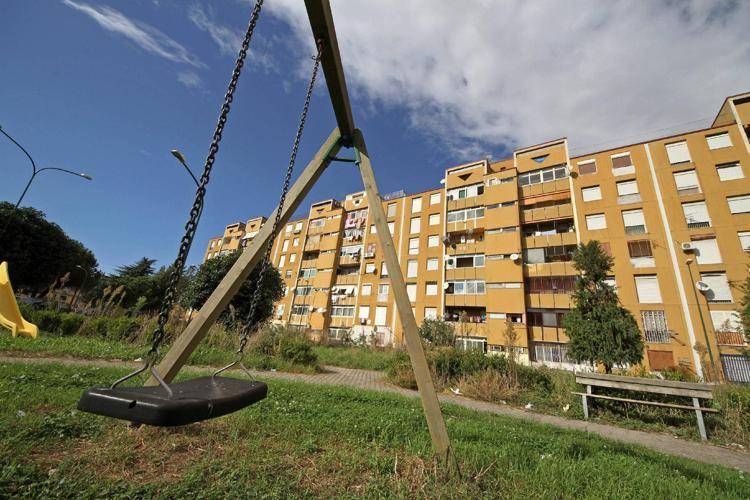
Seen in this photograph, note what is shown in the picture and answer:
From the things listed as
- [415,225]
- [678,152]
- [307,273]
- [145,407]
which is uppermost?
[678,152]

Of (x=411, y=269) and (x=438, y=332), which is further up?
(x=411, y=269)

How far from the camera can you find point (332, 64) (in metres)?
3.66

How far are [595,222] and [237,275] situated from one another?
31.5 meters

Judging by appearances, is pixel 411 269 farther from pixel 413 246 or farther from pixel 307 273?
pixel 307 273

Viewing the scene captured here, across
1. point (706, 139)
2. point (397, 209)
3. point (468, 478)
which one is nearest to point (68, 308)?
point (468, 478)

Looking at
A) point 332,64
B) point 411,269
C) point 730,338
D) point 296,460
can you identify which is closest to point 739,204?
point 730,338

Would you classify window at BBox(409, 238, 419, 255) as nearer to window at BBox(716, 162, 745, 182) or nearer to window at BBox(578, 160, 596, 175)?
window at BBox(578, 160, 596, 175)

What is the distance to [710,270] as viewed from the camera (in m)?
22.0

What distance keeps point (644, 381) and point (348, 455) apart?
7.77m

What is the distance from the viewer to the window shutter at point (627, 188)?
26203 mm

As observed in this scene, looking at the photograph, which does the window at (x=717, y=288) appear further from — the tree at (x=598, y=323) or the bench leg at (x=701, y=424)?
the bench leg at (x=701, y=424)

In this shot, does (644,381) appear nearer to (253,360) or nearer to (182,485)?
(182,485)

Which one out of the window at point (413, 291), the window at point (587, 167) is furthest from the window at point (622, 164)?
the window at point (413, 291)

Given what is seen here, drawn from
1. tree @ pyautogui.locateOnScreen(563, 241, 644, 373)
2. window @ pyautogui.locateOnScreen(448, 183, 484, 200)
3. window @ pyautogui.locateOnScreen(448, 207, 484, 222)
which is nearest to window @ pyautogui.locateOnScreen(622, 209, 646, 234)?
tree @ pyautogui.locateOnScreen(563, 241, 644, 373)
